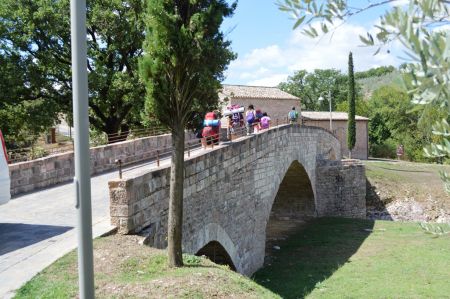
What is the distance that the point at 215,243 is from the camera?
11.6 metres

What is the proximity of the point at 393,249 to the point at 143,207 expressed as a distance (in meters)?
13.3

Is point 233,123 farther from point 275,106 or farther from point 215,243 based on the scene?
point 275,106

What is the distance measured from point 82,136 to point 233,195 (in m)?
9.32

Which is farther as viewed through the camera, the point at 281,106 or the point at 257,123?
the point at 281,106

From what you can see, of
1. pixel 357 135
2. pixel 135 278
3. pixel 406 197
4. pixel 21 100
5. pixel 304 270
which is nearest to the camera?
pixel 135 278

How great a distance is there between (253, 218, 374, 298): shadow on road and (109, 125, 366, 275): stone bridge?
806 mm

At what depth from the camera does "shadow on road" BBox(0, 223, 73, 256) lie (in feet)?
22.2

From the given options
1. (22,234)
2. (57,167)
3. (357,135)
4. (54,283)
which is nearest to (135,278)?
(54,283)

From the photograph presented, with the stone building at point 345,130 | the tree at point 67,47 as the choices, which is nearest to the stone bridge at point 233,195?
the tree at point 67,47

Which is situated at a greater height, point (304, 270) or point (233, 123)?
point (233, 123)

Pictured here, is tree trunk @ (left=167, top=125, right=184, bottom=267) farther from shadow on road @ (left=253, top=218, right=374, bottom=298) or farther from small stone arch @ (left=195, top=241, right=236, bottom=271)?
shadow on road @ (left=253, top=218, right=374, bottom=298)

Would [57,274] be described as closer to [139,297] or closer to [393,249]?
[139,297]

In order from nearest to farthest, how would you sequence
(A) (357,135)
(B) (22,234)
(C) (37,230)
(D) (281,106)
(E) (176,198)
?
(E) (176,198)
(B) (22,234)
(C) (37,230)
(D) (281,106)
(A) (357,135)

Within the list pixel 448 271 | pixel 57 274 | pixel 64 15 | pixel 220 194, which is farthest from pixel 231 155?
pixel 64 15
